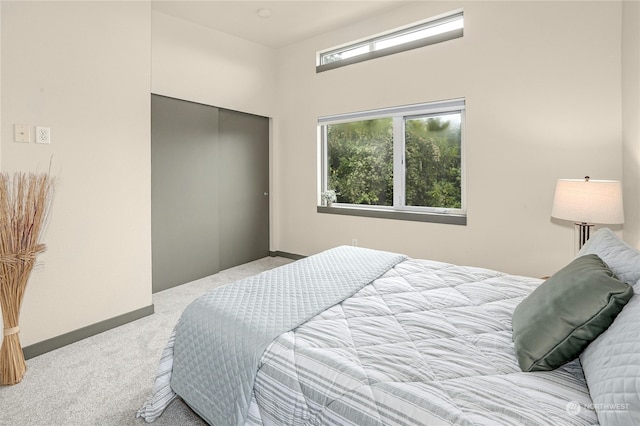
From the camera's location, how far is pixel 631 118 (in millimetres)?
2350

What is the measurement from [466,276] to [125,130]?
2.74 meters

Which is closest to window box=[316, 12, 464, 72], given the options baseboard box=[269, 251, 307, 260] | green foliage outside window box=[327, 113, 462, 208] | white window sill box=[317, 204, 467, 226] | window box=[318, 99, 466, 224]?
window box=[318, 99, 466, 224]

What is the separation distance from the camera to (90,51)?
2.56 m

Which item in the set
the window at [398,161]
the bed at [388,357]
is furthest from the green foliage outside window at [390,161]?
the bed at [388,357]

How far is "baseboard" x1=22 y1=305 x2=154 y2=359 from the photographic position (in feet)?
7.59

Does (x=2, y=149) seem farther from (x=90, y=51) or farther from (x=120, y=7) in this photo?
(x=120, y=7)

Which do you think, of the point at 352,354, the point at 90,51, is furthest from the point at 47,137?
the point at 352,354

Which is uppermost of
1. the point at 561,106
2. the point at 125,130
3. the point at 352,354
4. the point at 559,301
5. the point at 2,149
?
the point at 561,106

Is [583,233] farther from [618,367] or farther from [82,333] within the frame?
[82,333]

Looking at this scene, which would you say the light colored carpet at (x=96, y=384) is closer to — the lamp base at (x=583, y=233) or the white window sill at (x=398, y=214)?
the white window sill at (x=398, y=214)

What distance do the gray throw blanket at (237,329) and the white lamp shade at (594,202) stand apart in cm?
142

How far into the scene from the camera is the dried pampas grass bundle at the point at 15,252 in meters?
2.00

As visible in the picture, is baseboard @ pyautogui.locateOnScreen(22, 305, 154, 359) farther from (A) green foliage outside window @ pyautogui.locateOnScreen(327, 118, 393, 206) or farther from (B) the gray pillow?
(B) the gray pillow

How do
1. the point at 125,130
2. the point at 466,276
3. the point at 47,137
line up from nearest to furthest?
the point at 466,276 → the point at 47,137 → the point at 125,130
